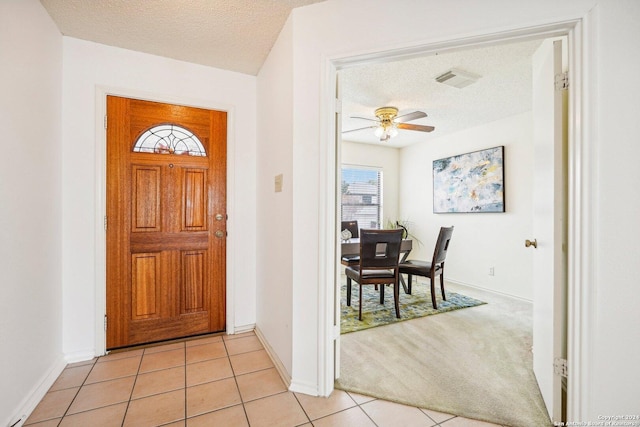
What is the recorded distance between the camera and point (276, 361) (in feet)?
6.43

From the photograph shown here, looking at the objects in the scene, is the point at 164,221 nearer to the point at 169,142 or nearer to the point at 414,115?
the point at 169,142

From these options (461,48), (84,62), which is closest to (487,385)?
(461,48)

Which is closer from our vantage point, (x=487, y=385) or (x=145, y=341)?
(x=487, y=385)

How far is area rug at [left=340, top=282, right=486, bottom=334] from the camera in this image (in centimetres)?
276

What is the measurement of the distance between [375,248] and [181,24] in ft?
8.03

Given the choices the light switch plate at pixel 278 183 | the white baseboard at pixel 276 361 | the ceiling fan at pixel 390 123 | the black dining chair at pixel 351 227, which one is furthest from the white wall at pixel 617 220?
the black dining chair at pixel 351 227

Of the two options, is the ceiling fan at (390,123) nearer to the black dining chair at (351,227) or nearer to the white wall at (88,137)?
the black dining chair at (351,227)

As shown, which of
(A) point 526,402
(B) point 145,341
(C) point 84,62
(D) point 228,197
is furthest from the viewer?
(D) point 228,197

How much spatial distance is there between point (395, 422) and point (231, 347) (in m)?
1.39

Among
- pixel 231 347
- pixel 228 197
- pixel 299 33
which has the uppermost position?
pixel 299 33

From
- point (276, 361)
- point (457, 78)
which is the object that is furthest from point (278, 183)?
point (457, 78)

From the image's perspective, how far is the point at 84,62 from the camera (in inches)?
82.0

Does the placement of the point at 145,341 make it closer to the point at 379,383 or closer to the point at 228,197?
the point at 228,197

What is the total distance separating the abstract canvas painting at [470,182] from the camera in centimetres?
380
